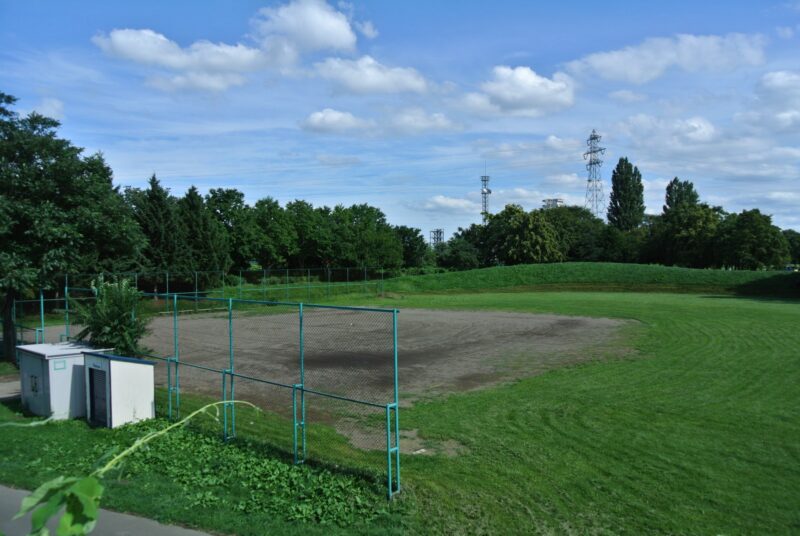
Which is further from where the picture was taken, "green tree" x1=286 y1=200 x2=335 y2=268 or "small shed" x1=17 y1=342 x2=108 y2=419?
"green tree" x1=286 y1=200 x2=335 y2=268

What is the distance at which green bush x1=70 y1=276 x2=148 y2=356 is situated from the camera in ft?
45.6

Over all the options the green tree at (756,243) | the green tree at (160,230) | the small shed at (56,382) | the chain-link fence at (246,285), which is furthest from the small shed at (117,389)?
the green tree at (756,243)

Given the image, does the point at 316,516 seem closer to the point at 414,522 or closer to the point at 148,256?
the point at 414,522

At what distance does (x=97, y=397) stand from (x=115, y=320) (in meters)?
2.23

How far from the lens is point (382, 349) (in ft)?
71.2

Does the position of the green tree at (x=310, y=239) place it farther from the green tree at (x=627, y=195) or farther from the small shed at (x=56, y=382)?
the green tree at (x=627, y=195)

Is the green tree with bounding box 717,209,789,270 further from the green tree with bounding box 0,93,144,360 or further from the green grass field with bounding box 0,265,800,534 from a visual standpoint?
the green tree with bounding box 0,93,144,360

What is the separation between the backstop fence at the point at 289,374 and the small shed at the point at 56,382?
1626mm

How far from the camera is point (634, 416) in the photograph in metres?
12.2

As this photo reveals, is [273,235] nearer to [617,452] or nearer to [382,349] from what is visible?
[382,349]

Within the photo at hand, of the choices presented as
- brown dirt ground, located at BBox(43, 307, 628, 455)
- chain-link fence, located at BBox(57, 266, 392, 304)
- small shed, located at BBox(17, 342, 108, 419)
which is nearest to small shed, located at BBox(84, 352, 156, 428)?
small shed, located at BBox(17, 342, 108, 419)

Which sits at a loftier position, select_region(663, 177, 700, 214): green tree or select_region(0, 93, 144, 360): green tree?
select_region(663, 177, 700, 214): green tree

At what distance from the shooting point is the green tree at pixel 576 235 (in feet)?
291

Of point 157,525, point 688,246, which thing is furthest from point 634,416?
point 688,246
